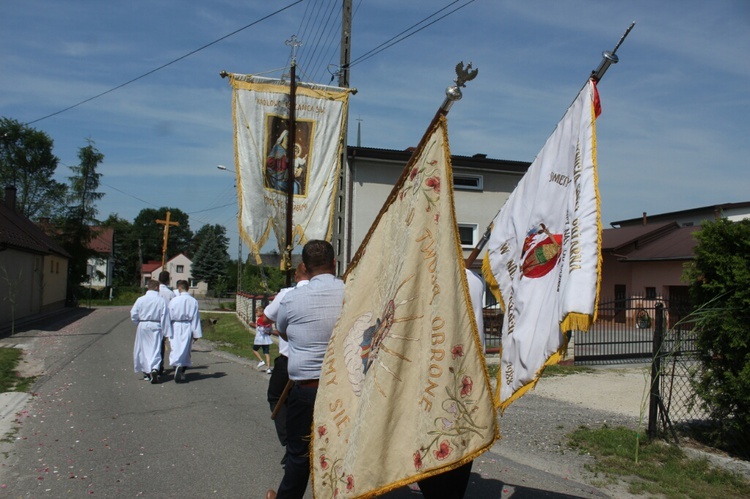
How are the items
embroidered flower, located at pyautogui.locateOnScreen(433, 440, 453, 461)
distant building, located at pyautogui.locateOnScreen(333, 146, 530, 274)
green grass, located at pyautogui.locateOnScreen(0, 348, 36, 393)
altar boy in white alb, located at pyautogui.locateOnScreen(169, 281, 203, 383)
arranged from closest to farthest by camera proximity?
embroidered flower, located at pyautogui.locateOnScreen(433, 440, 453, 461), green grass, located at pyautogui.locateOnScreen(0, 348, 36, 393), altar boy in white alb, located at pyautogui.locateOnScreen(169, 281, 203, 383), distant building, located at pyautogui.locateOnScreen(333, 146, 530, 274)

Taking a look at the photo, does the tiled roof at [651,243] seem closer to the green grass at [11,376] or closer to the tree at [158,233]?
the green grass at [11,376]

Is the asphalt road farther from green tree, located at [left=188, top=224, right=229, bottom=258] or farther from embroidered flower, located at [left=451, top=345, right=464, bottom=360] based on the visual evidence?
green tree, located at [left=188, top=224, right=229, bottom=258]

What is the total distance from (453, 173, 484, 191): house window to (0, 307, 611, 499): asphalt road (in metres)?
18.6

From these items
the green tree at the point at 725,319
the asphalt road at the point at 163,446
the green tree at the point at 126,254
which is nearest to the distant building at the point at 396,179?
the asphalt road at the point at 163,446

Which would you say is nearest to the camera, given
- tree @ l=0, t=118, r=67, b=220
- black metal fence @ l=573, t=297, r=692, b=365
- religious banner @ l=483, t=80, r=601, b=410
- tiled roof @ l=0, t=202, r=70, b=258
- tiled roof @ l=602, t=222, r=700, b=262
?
religious banner @ l=483, t=80, r=601, b=410

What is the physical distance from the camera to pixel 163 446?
6598 millimetres

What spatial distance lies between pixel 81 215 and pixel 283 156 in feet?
152

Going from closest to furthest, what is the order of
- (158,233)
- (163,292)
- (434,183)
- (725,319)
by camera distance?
(434,183)
(725,319)
(163,292)
(158,233)

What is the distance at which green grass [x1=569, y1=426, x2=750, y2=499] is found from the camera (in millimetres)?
5305

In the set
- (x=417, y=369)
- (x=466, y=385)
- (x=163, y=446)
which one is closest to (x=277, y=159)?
(x=163, y=446)

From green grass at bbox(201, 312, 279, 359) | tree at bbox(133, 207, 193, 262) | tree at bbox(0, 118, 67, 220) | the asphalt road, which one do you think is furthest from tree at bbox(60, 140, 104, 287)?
tree at bbox(133, 207, 193, 262)

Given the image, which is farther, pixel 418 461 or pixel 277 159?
pixel 277 159

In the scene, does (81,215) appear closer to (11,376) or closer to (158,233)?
(11,376)

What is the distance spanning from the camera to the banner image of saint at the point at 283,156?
9.59m
